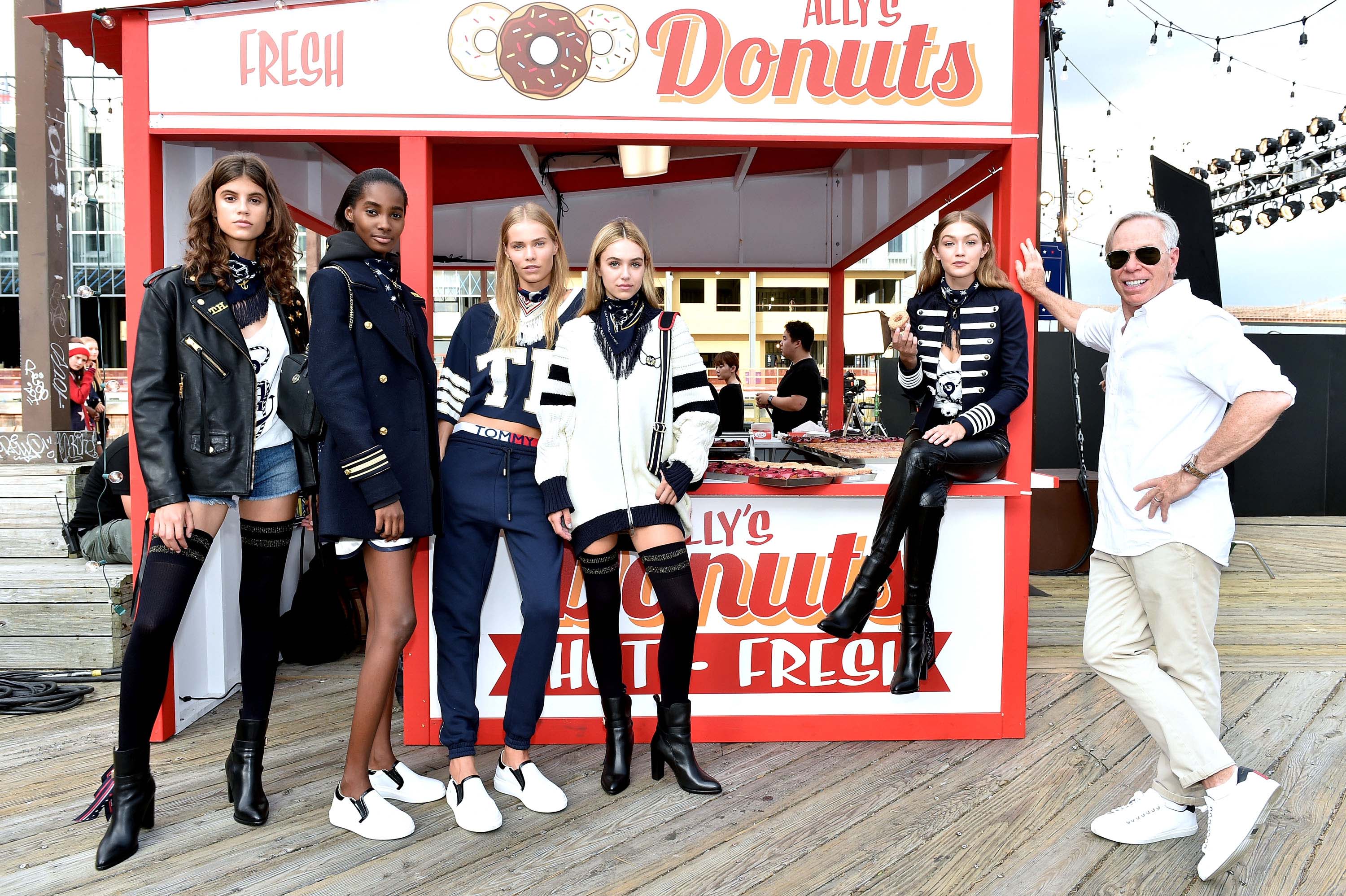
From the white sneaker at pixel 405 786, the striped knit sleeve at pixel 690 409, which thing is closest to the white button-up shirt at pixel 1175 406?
the striped knit sleeve at pixel 690 409

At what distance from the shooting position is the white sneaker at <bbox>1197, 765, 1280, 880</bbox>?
7.68ft

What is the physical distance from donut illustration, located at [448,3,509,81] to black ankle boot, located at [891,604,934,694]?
8.27 ft

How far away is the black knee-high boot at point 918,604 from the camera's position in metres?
3.14

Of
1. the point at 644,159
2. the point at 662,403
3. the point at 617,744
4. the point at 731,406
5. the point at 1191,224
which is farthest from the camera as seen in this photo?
the point at 731,406

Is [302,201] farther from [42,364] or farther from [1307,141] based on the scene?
[1307,141]

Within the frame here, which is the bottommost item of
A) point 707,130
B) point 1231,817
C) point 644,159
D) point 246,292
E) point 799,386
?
point 1231,817

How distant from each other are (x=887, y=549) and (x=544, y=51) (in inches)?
87.7

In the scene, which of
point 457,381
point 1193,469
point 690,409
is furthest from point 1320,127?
point 457,381

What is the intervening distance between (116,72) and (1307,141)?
1716 centimetres

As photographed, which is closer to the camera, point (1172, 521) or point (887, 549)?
point (1172, 521)

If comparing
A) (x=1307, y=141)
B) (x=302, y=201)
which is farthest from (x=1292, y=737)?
(x=1307, y=141)

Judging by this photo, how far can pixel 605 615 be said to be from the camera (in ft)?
9.31

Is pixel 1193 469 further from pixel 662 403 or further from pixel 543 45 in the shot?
pixel 543 45

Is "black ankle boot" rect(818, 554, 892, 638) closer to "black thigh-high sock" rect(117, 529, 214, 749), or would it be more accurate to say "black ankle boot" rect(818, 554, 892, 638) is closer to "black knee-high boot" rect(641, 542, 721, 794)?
"black knee-high boot" rect(641, 542, 721, 794)
